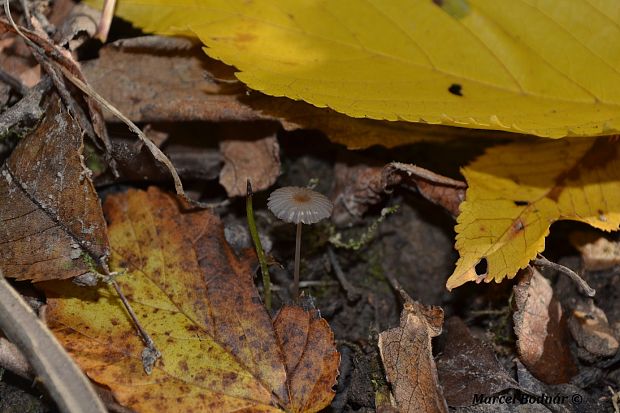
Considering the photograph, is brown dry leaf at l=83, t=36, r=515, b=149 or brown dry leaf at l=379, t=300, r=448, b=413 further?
brown dry leaf at l=83, t=36, r=515, b=149

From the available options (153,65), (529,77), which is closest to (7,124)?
(153,65)

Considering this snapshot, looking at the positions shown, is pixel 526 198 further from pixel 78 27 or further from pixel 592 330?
pixel 78 27

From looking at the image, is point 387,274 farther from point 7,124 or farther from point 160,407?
point 7,124

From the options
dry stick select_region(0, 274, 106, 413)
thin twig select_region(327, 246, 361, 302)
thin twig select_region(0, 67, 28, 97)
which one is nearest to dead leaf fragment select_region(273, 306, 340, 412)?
thin twig select_region(327, 246, 361, 302)

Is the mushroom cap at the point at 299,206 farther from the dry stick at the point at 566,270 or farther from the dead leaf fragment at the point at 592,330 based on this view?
the dead leaf fragment at the point at 592,330

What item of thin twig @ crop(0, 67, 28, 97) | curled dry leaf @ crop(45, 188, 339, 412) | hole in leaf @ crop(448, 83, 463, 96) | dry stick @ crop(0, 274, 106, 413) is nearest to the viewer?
dry stick @ crop(0, 274, 106, 413)

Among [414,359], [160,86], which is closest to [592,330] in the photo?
[414,359]

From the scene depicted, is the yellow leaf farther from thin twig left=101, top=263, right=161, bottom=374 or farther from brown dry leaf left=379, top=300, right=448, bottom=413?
thin twig left=101, top=263, right=161, bottom=374
